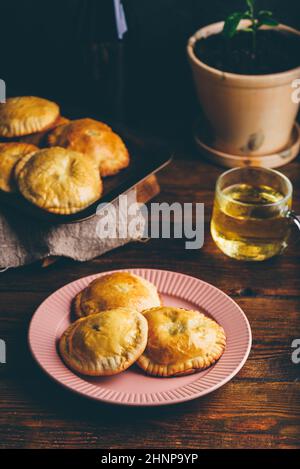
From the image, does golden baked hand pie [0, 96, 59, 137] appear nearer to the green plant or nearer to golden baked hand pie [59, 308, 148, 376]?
the green plant

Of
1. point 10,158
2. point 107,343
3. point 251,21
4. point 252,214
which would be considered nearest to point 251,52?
point 251,21

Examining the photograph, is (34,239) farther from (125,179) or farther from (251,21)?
(251,21)

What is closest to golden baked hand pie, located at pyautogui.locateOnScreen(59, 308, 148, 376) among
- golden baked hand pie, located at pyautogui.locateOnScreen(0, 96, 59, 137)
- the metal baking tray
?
the metal baking tray

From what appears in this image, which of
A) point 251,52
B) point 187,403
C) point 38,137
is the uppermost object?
point 251,52

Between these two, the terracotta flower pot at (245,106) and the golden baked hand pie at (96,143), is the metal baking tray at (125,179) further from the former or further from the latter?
the terracotta flower pot at (245,106)
